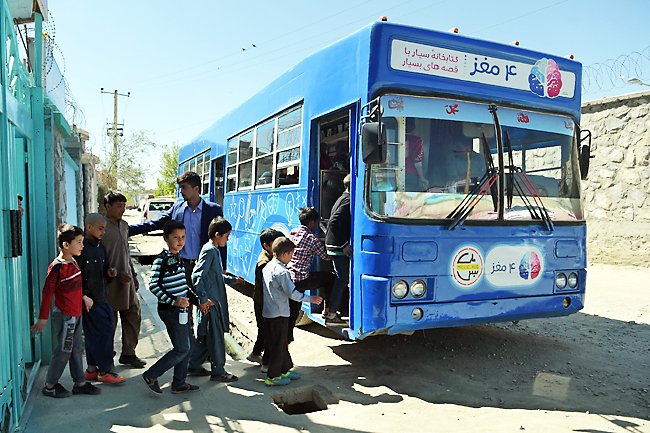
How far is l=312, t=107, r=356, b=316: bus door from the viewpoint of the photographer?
5.81 meters

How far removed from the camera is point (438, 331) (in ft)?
22.0

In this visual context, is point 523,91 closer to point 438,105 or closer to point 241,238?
point 438,105

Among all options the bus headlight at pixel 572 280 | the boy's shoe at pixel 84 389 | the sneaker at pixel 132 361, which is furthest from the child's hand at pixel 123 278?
the bus headlight at pixel 572 280

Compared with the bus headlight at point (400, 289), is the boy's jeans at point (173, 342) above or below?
below

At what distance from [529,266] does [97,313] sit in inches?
156

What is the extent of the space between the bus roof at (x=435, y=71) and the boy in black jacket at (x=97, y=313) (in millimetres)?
2556

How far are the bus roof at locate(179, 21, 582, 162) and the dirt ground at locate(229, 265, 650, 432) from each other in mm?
2577

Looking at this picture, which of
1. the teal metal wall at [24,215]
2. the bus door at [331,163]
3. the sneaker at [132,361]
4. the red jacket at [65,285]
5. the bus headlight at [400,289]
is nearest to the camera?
the teal metal wall at [24,215]

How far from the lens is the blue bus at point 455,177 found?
15.1ft

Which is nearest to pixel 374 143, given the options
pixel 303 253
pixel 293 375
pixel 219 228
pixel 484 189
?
pixel 484 189

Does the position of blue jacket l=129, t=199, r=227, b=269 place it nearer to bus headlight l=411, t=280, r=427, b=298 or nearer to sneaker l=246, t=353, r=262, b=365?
sneaker l=246, t=353, r=262, b=365

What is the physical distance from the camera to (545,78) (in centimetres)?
530

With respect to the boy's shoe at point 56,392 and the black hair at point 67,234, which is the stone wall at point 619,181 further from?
the boy's shoe at point 56,392

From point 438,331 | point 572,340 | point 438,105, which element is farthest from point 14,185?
point 572,340
